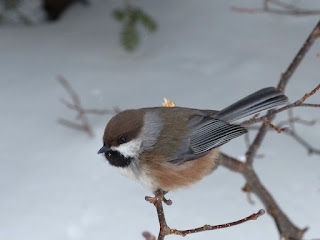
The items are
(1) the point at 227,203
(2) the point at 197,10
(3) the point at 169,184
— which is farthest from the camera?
(2) the point at 197,10

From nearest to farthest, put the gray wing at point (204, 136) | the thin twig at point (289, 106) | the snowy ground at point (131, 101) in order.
Answer: the thin twig at point (289, 106) < the gray wing at point (204, 136) < the snowy ground at point (131, 101)

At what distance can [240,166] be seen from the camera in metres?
2.21

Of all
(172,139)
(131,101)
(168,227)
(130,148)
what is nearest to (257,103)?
Result: (172,139)

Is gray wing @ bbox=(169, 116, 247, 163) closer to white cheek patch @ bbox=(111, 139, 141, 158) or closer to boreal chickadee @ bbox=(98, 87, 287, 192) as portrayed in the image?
boreal chickadee @ bbox=(98, 87, 287, 192)

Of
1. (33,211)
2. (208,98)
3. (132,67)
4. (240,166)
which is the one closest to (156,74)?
(132,67)

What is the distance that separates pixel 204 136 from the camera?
213 centimetres

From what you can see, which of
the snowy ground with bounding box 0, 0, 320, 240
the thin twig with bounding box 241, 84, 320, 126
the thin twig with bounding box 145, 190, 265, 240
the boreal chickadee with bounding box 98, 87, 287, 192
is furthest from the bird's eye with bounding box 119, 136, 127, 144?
the snowy ground with bounding box 0, 0, 320, 240

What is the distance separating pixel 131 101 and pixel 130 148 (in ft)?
7.10

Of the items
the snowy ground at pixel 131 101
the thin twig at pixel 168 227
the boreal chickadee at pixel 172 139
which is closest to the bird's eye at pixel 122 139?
the boreal chickadee at pixel 172 139

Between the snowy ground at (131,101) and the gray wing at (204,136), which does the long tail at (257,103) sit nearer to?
the gray wing at (204,136)

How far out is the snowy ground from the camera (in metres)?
3.14

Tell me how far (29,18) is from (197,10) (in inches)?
69.1

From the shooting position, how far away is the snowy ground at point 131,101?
3.14 meters

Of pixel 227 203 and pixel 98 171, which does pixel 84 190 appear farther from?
pixel 227 203
